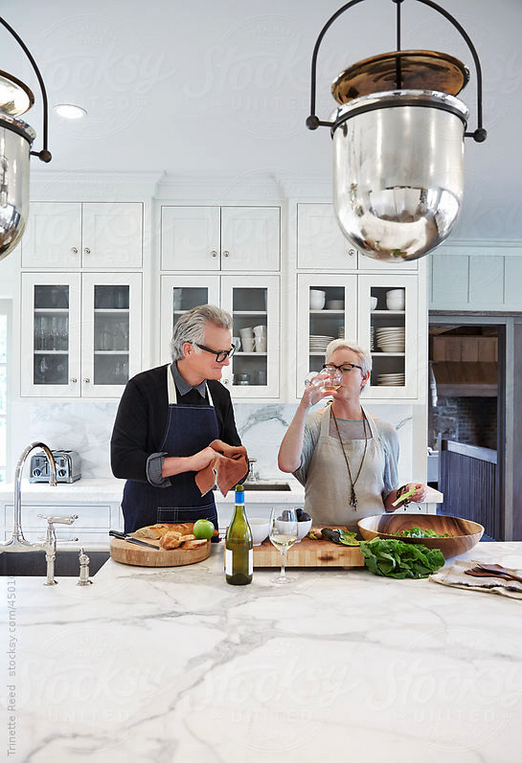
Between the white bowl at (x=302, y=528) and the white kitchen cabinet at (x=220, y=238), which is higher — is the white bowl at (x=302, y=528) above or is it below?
below

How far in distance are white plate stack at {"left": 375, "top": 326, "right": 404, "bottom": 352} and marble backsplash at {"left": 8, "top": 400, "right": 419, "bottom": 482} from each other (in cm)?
41

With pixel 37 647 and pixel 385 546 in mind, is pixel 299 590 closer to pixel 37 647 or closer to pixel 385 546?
pixel 385 546

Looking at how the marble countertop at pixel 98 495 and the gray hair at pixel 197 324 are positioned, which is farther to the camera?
the marble countertop at pixel 98 495

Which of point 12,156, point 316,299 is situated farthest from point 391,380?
point 12,156

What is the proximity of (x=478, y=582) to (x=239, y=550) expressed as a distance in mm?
626

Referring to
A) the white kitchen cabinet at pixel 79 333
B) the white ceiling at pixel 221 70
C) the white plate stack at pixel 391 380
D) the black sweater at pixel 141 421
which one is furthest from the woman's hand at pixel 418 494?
the white kitchen cabinet at pixel 79 333

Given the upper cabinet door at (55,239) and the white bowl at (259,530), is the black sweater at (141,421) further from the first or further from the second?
the upper cabinet door at (55,239)

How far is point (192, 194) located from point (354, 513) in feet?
7.46

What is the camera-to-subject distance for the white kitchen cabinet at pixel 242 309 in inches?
144

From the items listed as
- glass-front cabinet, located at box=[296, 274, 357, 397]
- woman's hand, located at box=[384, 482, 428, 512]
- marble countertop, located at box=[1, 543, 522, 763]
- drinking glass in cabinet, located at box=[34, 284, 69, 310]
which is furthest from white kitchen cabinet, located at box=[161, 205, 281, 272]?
marble countertop, located at box=[1, 543, 522, 763]

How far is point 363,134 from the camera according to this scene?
2.79 ft

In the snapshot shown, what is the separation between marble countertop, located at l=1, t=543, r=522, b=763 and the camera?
0.94 metres

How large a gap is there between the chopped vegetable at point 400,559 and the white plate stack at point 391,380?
2.01 metres

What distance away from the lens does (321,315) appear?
366 cm
